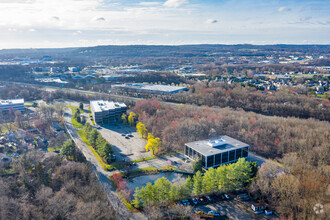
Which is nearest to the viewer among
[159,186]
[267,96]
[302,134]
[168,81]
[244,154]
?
[159,186]

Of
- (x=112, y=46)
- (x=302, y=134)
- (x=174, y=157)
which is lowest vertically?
(x=174, y=157)

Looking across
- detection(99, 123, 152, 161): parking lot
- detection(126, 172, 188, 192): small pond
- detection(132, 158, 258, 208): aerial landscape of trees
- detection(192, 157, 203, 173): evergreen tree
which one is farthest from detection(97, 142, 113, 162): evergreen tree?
detection(192, 157, 203, 173): evergreen tree

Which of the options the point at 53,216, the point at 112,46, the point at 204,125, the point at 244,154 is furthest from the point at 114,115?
the point at 112,46

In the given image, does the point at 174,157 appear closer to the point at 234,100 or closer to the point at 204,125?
the point at 204,125

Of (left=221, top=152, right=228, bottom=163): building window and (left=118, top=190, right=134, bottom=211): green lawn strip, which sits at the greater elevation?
(left=221, top=152, right=228, bottom=163): building window

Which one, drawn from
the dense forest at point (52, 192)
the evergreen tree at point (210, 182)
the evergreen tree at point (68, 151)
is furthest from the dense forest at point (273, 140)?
the dense forest at point (52, 192)

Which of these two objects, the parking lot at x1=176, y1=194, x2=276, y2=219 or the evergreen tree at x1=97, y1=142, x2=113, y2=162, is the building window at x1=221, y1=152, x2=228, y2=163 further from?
the evergreen tree at x1=97, y1=142, x2=113, y2=162

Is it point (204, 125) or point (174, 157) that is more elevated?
point (204, 125)
